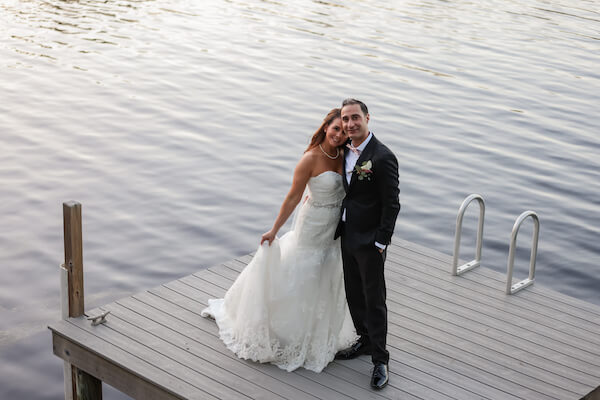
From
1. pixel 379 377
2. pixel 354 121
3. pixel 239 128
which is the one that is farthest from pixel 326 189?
pixel 239 128

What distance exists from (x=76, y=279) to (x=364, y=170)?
110 inches

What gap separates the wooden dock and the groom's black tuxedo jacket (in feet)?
3.93

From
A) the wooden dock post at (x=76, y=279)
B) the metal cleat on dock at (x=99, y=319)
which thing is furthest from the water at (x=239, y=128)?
the metal cleat on dock at (x=99, y=319)

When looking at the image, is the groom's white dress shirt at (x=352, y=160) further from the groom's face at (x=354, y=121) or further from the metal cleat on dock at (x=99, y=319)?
the metal cleat on dock at (x=99, y=319)

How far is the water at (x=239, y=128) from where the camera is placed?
1159cm

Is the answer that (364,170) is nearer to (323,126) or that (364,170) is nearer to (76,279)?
(323,126)

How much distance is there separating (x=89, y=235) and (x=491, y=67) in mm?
14212

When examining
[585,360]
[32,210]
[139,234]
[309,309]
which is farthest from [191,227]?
[585,360]

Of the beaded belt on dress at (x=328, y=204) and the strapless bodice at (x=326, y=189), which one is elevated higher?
the strapless bodice at (x=326, y=189)

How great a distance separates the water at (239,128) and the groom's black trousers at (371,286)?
3.66 meters

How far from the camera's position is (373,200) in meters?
6.28

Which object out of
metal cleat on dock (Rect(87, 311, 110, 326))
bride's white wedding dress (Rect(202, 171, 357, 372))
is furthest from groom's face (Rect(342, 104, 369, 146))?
metal cleat on dock (Rect(87, 311, 110, 326))

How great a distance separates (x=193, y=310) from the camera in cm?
765

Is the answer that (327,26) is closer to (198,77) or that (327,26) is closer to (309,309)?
(198,77)
